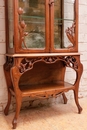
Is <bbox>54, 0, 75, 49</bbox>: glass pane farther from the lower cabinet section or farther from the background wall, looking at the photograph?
the background wall

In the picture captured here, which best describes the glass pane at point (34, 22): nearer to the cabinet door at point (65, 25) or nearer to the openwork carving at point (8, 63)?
the cabinet door at point (65, 25)

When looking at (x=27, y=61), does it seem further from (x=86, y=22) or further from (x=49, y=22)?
(x=86, y=22)

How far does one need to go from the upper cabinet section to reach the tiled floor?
70cm

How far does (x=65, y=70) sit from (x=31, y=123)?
2.67 feet

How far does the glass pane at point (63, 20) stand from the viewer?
1.77m

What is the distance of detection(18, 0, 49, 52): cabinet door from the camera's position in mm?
1566

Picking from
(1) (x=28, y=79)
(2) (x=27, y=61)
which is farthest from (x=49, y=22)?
(1) (x=28, y=79)

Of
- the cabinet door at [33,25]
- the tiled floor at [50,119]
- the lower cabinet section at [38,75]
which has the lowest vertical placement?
the tiled floor at [50,119]

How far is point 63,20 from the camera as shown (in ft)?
5.94

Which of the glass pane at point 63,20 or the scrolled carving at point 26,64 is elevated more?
the glass pane at point 63,20

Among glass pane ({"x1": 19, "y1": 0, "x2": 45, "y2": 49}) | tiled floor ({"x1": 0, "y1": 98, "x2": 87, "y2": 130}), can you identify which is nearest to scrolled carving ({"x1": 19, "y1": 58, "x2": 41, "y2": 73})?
glass pane ({"x1": 19, "y1": 0, "x2": 45, "y2": 49})

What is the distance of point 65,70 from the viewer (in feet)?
6.98

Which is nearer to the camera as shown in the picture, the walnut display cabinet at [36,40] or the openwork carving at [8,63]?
the walnut display cabinet at [36,40]

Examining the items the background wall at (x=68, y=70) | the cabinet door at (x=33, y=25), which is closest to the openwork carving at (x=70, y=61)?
the cabinet door at (x=33, y=25)
